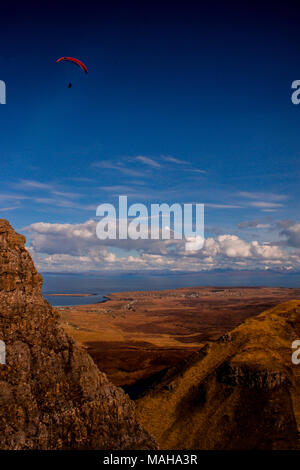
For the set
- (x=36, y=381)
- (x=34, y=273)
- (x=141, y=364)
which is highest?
(x=34, y=273)

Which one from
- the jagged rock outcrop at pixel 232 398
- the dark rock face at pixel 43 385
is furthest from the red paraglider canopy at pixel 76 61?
the jagged rock outcrop at pixel 232 398

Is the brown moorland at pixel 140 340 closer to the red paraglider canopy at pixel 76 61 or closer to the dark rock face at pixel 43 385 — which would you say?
the dark rock face at pixel 43 385

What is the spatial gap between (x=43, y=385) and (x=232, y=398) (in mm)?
28500

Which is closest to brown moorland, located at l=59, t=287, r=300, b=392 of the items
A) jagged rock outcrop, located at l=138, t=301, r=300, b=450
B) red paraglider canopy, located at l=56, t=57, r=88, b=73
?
jagged rock outcrop, located at l=138, t=301, r=300, b=450

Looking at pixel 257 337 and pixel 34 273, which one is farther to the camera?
pixel 257 337

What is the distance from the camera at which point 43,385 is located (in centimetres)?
2745

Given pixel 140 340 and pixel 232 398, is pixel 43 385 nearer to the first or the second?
pixel 232 398

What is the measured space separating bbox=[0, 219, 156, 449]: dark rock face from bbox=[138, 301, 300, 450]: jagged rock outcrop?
517 inches

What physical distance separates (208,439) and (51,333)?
82.6ft

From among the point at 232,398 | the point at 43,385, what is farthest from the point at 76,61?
the point at 232,398

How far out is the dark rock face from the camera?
83.4 feet
